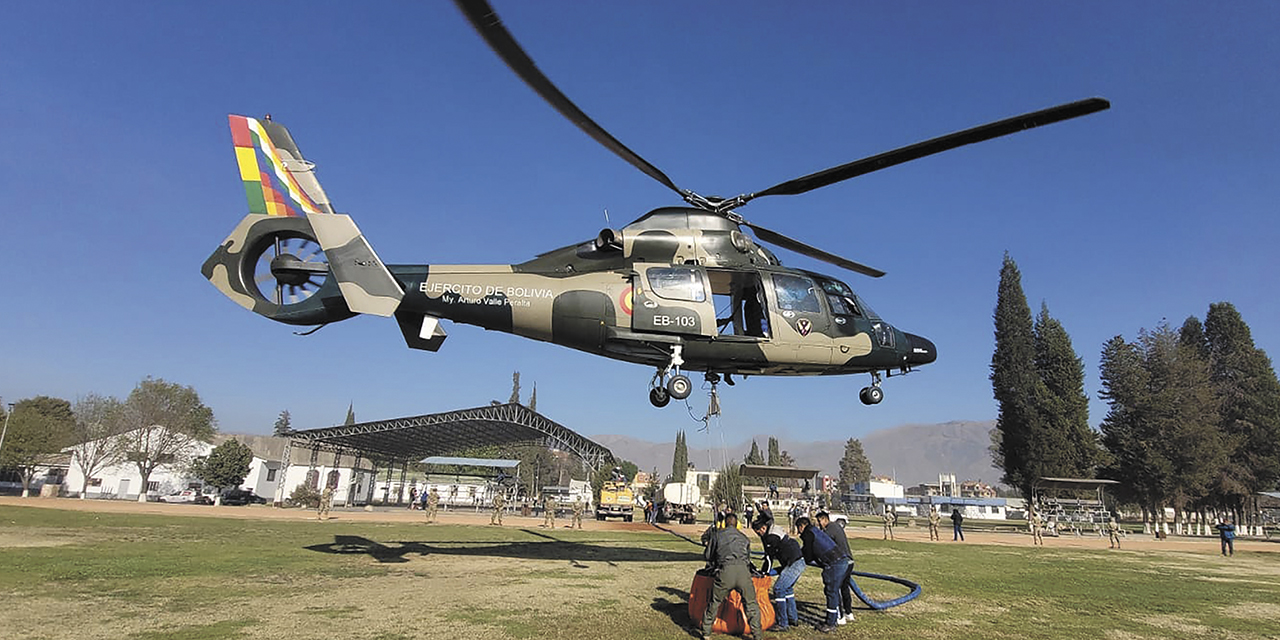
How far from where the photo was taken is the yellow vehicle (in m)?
40.2

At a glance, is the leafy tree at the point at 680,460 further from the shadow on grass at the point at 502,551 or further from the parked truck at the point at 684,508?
the shadow on grass at the point at 502,551

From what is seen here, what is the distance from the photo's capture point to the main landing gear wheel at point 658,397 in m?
12.9

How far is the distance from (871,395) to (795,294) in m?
2.98

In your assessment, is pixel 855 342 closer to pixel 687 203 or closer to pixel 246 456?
pixel 687 203

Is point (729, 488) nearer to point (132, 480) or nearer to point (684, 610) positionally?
point (684, 610)

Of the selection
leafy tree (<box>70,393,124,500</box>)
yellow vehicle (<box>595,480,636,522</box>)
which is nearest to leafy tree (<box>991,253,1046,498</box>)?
yellow vehicle (<box>595,480,636,522</box>)

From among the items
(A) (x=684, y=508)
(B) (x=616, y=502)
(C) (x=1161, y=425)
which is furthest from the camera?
(C) (x=1161, y=425)

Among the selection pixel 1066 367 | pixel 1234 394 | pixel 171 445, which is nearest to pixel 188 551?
pixel 171 445

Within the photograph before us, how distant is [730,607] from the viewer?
8.20 metres

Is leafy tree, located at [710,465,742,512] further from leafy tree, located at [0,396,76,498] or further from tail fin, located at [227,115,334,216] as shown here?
leafy tree, located at [0,396,76,498]

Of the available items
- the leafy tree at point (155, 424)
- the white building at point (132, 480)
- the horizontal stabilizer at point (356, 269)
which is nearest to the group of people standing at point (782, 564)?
the horizontal stabilizer at point (356, 269)

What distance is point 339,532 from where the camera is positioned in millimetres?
22234

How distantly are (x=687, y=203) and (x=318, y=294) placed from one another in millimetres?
7222

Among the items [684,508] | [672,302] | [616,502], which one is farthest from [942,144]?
[616,502]
